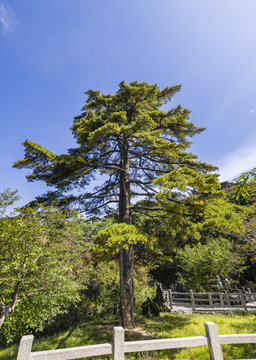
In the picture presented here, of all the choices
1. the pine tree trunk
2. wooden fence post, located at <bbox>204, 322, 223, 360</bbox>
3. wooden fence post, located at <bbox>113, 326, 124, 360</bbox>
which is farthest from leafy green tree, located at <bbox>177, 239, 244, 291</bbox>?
wooden fence post, located at <bbox>113, 326, 124, 360</bbox>

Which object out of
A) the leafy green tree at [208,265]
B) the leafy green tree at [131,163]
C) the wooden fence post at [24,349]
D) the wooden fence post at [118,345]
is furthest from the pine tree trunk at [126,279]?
the leafy green tree at [208,265]

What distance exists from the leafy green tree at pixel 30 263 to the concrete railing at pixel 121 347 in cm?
268

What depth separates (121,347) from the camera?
3.46 m

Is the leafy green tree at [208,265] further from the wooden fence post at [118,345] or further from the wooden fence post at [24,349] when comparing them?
the wooden fence post at [24,349]

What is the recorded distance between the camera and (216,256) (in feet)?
50.2

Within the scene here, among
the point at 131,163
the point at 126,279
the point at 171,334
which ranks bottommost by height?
the point at 171,334

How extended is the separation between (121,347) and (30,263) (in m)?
3.80

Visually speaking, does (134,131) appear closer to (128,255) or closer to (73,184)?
(73,184)

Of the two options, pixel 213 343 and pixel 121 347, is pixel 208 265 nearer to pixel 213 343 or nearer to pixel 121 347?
pixel 213 343

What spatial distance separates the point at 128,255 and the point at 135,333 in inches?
131

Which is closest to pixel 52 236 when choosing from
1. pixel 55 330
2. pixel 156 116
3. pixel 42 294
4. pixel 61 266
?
pixel 61 266

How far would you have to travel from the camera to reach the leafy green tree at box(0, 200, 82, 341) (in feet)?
18.6

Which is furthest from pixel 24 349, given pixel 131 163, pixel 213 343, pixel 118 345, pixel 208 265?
pixel 208 265

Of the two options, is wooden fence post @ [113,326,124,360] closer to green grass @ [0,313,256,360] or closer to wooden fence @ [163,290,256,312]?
green grass @ [0,313,256,360]
